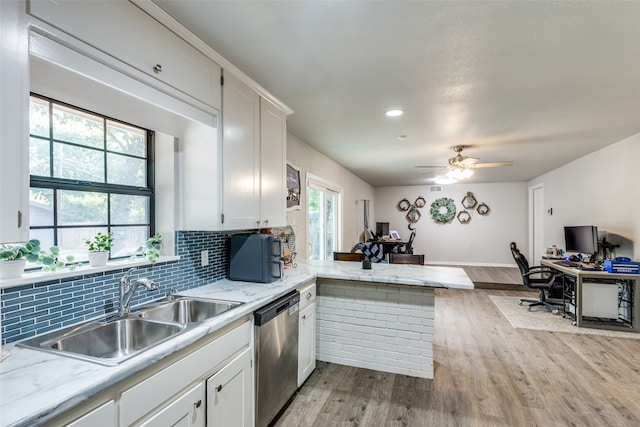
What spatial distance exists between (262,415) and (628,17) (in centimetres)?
303

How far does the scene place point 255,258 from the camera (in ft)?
7.75

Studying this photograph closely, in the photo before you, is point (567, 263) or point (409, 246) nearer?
point (567, 263)

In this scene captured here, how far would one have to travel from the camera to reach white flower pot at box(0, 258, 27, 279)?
1.22m

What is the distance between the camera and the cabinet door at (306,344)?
8.13 ft

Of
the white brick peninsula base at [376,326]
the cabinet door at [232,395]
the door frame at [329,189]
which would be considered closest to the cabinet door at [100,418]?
the cabinet door at [232,395]

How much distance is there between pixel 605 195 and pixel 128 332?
5922mm

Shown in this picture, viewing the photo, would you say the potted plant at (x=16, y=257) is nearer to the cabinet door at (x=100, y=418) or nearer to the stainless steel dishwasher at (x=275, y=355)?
the cabinet door at (x=100, y=418)

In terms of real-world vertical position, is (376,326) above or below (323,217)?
below

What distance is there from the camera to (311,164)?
14.1ft

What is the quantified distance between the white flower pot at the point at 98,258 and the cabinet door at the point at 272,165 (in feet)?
3.63

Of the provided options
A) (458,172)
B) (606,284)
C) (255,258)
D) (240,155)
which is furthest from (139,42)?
(606,284)

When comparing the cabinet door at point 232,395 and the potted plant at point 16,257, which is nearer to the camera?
the potted plant at point 16,257

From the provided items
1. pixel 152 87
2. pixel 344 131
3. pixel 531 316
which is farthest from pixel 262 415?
pixel 531 316

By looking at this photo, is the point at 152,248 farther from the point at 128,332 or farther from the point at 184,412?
the point at 184,412
